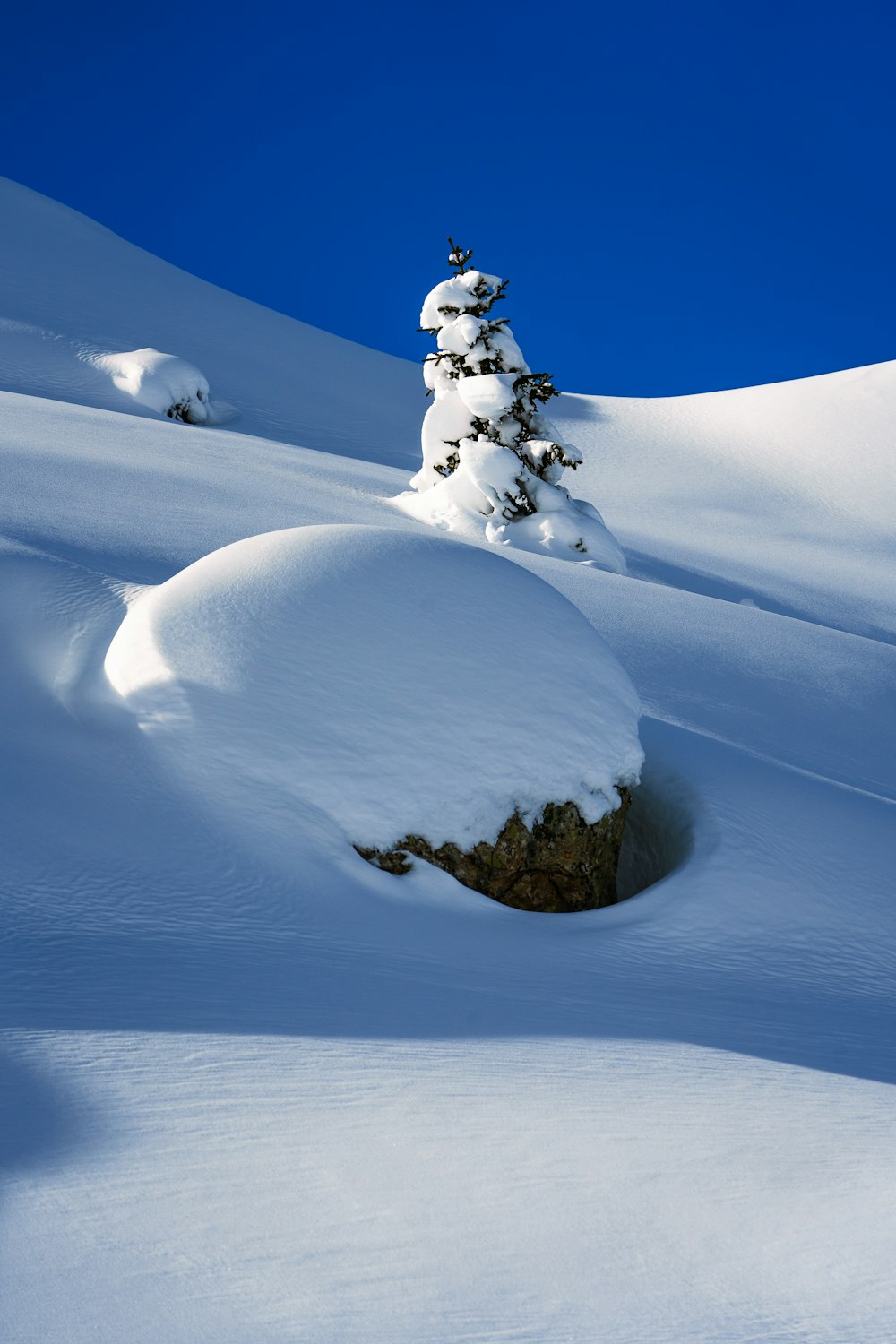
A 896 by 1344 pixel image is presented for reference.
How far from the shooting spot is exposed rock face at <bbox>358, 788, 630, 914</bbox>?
3957 mm

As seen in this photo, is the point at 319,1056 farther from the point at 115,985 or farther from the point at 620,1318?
the point at 620,1318

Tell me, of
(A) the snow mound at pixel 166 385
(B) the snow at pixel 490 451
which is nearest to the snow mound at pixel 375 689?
(B) the snow at pixel 490 451

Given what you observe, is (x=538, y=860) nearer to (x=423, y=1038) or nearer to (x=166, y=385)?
(x=423, y=1038)

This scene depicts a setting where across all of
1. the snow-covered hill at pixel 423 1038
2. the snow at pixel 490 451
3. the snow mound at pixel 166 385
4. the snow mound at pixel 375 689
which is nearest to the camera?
the snow-covered hill at pixel 423 1038

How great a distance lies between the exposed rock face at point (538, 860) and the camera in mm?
3957

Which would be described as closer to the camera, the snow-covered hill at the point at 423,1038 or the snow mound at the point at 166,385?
the snow-covered hill at the point at 423,1038

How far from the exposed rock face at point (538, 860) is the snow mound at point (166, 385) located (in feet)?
45.0

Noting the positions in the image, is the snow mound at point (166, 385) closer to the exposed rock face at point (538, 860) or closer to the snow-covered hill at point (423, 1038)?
the snow-covered hill at point (423, 1038)

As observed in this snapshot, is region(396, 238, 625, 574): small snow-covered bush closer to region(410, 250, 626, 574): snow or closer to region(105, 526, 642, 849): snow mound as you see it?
region(410, 250, 626, 574): snow

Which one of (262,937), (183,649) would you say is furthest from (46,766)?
(262,937)

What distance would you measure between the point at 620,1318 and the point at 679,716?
4.17 meters

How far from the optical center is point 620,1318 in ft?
6.17

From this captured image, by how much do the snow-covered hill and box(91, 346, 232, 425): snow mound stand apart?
390 inches

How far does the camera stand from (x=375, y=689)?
405cm
